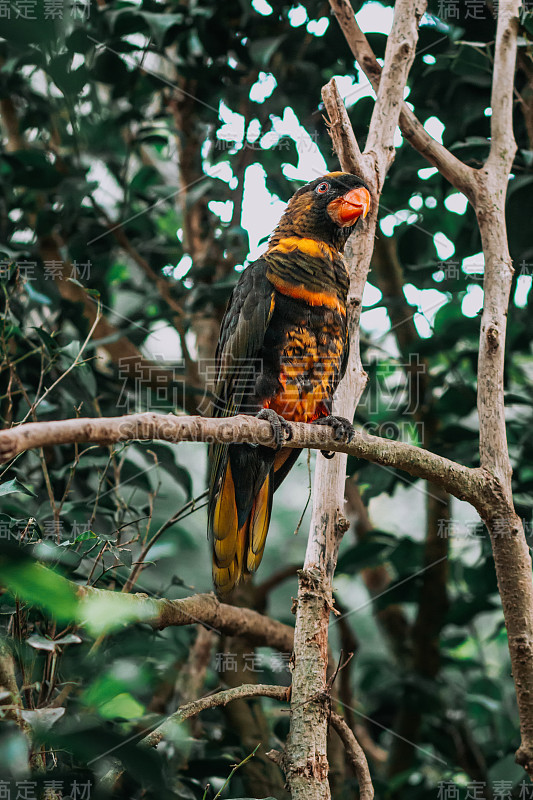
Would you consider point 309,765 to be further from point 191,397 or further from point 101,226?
point 101,226

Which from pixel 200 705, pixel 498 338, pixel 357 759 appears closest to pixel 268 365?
pixel 498 338

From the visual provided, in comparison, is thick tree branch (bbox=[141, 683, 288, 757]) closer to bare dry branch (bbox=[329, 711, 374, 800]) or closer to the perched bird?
bare dry branch (bbox=[329, 711, 374, 800])

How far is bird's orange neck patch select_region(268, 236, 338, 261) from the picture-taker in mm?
2324

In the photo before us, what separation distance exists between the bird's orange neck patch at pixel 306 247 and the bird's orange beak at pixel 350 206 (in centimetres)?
10

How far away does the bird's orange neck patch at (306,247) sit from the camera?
2.32m

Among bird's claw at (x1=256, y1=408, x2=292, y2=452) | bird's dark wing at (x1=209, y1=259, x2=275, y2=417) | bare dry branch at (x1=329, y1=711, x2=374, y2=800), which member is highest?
bird's dark wing at (x1=209, y1=259, x2=275, y2=417)

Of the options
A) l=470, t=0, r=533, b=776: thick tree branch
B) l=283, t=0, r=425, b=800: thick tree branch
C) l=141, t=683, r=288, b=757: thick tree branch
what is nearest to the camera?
l=141, t=683, r=288, b=757: thick tree branch

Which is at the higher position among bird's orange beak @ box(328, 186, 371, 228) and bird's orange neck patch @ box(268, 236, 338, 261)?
bird's orange beak @ box(328, 186, 371, 228)

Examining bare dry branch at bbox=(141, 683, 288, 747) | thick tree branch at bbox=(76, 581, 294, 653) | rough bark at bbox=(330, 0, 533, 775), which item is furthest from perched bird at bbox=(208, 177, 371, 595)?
bare dry branch at bbox=(141, 683, 288, 747)

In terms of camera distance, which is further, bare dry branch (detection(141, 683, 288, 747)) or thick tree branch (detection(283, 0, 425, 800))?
thick tree branch (detection(283, 0, 425, 800))

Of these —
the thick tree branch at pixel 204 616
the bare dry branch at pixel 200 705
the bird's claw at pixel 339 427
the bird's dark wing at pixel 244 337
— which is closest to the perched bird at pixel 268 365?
the bird's dark wing at pixel 244 337

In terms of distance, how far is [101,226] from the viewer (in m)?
2.99

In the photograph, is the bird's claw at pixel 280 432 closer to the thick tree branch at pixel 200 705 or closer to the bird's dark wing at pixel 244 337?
the bird's dark wing at pixel 244 337

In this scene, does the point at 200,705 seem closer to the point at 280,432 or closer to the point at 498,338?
the point at 280,432
